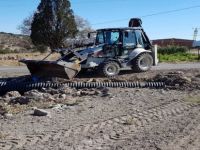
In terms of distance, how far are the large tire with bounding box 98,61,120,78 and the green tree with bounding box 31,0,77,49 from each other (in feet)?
129

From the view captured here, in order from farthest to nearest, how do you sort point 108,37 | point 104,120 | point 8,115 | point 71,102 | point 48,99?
point 108,37 < point 48,99 < point 71,102 < point 8,115 < point 104,120

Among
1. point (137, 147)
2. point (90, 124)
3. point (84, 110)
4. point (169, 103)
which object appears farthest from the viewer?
point (169, 103)

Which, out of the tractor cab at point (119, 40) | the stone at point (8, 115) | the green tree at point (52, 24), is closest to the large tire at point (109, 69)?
the tractor cab at point (119, 40)

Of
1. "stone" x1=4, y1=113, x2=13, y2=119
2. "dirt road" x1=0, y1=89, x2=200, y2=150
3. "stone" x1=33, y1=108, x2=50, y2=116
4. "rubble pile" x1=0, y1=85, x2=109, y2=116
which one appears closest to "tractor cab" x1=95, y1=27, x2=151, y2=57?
"rubble pile" x1=0, y1=85, x2=109, y2=116

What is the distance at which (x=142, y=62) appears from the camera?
21312 mm

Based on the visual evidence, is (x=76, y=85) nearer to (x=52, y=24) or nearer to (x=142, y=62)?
(x=142, y=62)

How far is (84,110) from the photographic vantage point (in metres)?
11.7

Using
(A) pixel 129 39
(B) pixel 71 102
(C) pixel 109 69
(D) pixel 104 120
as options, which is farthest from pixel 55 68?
(D) pixel 104 120

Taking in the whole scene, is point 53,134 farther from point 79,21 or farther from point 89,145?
point 79,21

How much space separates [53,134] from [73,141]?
0.67 metres

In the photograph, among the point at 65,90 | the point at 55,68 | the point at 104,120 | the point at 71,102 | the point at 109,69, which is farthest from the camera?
the point at 109,69

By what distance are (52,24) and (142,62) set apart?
4055 cm

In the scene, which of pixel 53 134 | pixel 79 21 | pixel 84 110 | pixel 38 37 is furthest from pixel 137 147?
pixel 79 21

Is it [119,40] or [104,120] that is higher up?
[119,40]
